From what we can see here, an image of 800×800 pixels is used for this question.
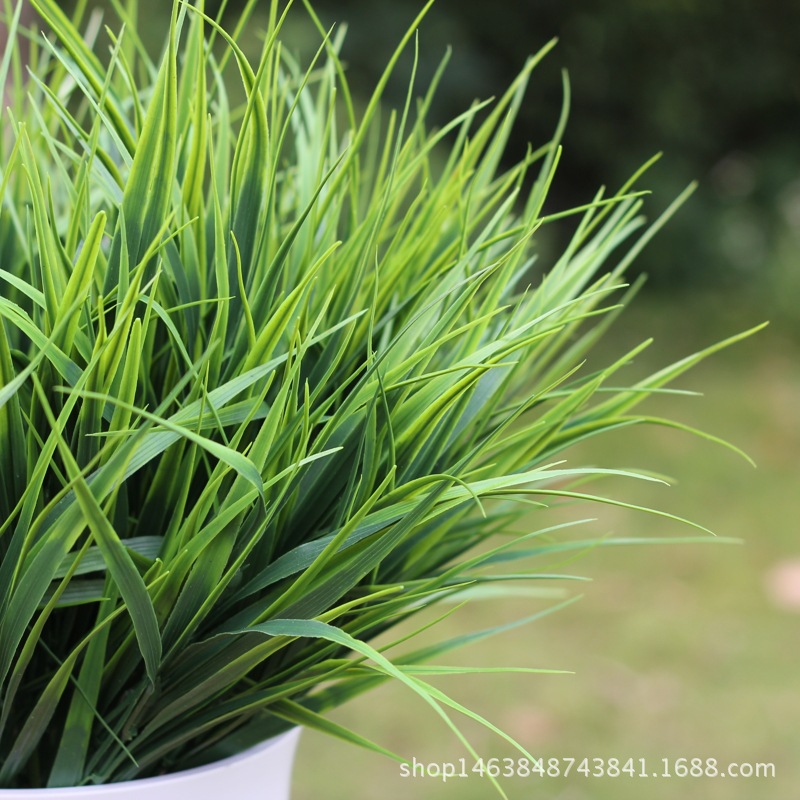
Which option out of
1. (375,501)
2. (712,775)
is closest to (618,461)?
(712,775)

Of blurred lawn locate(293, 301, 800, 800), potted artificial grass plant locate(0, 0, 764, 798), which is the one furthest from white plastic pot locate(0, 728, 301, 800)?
blurred lawn locate(293, 301, 800, 800)

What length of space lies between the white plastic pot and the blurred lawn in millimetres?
1097

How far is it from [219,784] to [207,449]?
6.8 inches

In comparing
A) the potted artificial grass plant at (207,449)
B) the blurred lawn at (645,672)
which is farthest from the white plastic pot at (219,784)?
the blurred lawn at (645,672)

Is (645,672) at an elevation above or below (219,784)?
above

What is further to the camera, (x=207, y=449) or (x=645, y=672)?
(x=645, y=672)

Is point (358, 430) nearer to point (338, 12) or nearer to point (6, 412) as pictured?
point (6, 412)

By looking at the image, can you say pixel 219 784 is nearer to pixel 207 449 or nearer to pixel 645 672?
pixel 207 449

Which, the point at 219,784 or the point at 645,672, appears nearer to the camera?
the point at 219,784

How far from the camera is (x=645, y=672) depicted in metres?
1.84

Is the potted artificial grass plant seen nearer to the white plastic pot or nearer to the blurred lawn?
the white plastic pot

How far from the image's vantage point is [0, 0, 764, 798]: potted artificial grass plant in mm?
351

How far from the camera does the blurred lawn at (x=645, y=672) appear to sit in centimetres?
154

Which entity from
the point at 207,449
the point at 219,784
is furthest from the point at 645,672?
the point at 207,449
